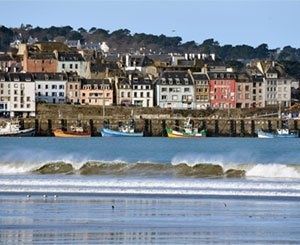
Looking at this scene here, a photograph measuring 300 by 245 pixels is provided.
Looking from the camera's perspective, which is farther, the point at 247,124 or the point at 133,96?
the point at 133,96

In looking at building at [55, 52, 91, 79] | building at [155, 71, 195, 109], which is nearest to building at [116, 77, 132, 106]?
building at [155, 71, 195, 109]

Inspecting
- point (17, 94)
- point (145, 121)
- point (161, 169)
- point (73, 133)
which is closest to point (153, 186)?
point (161, 169)

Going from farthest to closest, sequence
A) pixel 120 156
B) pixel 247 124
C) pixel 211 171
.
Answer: pixel 247 124, pixel 120 156, pixel 211 171

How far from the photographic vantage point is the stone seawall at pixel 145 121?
110 metres

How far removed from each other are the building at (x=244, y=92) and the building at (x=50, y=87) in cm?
1749

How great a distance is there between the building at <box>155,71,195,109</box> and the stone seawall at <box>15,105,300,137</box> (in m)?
5.38

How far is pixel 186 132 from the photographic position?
107 meters

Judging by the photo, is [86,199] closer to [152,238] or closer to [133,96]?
[152,238]

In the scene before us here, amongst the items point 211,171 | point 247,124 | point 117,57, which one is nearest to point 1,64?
point 117,57

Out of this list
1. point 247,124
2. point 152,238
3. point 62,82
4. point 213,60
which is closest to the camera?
point 152,238

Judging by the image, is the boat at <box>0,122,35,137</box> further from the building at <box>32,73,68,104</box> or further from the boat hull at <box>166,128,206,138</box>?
the building at <box>32,73,68,104</box>

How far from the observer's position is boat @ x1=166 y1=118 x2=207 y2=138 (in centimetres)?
10550

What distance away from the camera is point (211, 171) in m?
43.5

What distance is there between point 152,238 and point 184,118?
297ft
